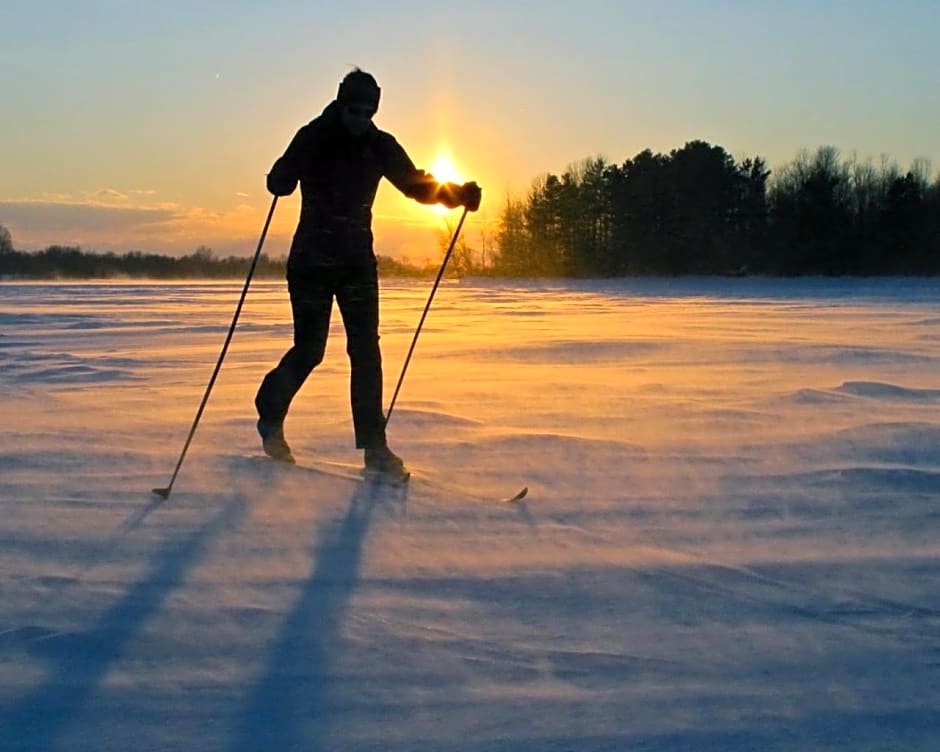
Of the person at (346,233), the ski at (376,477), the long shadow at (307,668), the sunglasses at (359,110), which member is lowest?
the long shadow at (307,668)

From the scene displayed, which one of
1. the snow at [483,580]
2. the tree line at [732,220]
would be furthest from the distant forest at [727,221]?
the snow at [483,580]

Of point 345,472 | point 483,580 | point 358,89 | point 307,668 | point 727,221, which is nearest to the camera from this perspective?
point 307,668

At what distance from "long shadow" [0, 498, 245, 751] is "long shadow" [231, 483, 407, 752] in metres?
0.35

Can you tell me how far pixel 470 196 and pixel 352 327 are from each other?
76 centimetres

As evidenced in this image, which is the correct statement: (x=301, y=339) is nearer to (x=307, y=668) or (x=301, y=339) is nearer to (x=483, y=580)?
(x=483, y=580)

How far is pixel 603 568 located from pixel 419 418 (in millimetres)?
2527

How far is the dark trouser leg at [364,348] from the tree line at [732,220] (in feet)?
172

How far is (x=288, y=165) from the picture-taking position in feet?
12.6

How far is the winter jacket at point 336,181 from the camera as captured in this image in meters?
3.84

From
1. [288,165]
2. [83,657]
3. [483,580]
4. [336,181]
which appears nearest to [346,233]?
[336,181]

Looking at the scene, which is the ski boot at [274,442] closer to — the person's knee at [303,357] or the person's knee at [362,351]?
the person's knee at [303,357]

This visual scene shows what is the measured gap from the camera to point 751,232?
184 ft

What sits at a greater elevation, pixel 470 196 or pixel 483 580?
pixel 470 196

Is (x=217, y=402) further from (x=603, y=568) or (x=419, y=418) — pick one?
(x=603, y=568)
